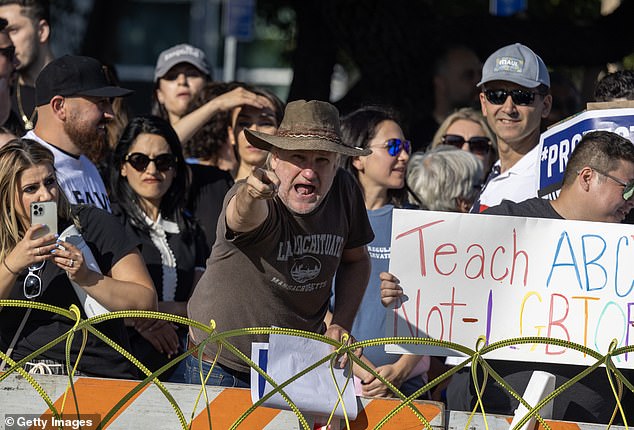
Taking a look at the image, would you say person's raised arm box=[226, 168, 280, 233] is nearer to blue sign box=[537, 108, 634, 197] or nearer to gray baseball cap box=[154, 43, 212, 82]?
blue sign box=[537, 108, 634, 197]

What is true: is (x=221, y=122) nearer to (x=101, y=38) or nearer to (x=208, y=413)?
(x=208, y=413)

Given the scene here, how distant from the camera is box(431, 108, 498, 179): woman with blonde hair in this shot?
22.5 ft

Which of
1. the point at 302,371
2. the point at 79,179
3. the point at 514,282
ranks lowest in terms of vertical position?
the point at 302,371

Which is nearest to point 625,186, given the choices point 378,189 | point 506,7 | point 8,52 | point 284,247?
point 284,247

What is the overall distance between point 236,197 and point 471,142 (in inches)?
126

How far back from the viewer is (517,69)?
18.6 ft

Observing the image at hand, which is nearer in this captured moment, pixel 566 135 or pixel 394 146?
pixel 566 135

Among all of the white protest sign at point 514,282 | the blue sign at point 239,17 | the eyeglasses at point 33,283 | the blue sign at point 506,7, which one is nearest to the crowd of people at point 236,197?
the eyeglasses at point 33,283

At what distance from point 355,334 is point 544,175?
121 cm

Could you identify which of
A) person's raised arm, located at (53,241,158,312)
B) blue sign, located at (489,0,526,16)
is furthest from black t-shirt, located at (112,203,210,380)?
blue sign, located at (489,0,526,16)

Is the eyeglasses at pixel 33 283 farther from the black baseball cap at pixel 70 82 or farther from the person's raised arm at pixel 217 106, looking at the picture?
the person's raised arm at pixel 217 106

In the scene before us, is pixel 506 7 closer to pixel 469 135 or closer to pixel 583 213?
pixel 469 135

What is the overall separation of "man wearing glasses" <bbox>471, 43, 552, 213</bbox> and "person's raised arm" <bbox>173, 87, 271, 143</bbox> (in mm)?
1391

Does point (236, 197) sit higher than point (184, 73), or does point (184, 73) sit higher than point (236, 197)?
point (184, 73)
